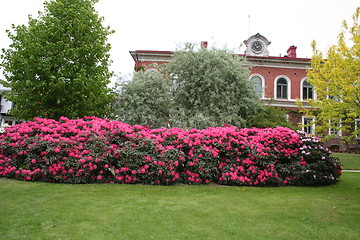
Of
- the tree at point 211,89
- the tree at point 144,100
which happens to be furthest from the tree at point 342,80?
the tree at point 144,100

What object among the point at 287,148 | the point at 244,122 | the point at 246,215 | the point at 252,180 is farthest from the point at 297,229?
the point at 244,122

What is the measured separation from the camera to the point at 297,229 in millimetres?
4984

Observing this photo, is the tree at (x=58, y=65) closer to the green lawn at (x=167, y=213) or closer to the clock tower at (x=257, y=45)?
the green lawn at (x=167, y=213)

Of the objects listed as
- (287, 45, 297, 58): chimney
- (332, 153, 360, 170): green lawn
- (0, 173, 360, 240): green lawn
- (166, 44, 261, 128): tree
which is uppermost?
(287, 45, 297, 58): chimney

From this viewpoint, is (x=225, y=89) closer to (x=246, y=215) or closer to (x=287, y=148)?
(x=287, y=148)

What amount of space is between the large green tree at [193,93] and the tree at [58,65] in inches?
73.3

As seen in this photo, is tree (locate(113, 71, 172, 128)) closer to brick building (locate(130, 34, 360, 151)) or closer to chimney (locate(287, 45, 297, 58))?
brick building (locate(130, 34, 360, 151))

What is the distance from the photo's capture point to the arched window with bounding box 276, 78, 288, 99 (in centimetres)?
2992

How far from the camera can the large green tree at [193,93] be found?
15.4m

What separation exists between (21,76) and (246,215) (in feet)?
42.9

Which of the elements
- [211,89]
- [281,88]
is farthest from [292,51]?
[211,89]

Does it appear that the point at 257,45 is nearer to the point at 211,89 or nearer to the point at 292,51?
the point at 292,51

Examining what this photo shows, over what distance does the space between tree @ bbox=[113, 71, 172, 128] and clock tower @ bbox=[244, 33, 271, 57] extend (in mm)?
16863

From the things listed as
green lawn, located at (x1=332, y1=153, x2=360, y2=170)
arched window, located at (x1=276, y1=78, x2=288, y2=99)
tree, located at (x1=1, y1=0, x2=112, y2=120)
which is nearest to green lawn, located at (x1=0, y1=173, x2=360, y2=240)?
tree, located at (x1=1, y1=0, x2=112, y2=120)
